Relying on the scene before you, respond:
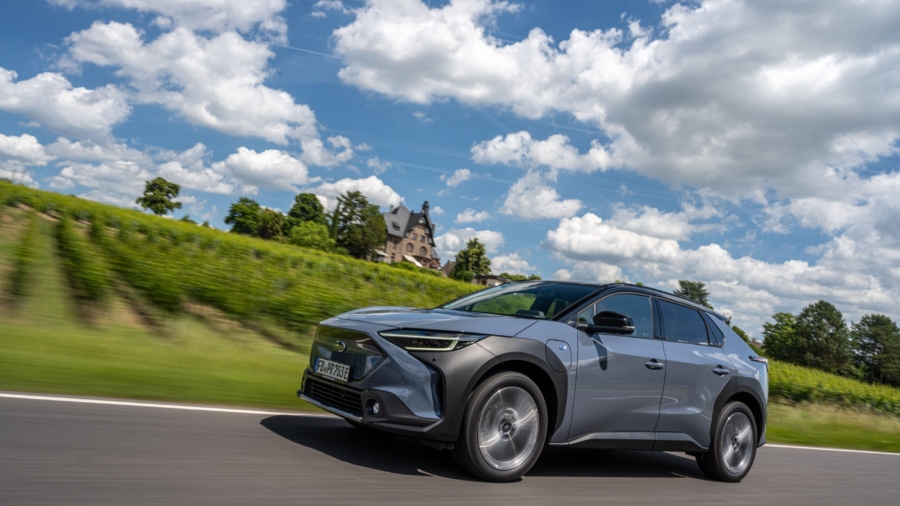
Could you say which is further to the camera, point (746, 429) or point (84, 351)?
point (84, 351)

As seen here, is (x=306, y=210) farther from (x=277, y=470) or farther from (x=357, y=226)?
(x=277, y=470)

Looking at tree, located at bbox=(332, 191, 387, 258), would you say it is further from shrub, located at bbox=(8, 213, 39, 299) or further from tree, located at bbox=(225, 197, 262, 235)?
shrub, located at bbox=(8, 213, 39, 299)

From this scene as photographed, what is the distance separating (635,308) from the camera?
5.98m

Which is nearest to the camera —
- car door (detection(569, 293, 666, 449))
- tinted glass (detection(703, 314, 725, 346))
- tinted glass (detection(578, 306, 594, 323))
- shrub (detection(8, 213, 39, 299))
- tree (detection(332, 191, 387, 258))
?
car door (detection(569, 293, 666, 449))

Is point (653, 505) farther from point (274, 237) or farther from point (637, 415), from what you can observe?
point (274, 237)

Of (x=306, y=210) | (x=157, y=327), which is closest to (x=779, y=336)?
(x=306, y=210)

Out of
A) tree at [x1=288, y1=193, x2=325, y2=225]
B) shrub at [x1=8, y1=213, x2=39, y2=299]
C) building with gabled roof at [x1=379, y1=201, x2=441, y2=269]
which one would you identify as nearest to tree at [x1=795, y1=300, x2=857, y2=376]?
building with gabled roof at [x1=379, y1=201, x2=441, y2=269]

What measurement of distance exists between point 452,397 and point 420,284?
126 ft

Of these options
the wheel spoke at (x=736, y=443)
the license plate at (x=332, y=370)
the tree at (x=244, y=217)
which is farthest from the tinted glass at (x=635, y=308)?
the tree at (x=244, y=217)

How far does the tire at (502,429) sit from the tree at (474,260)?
372ft

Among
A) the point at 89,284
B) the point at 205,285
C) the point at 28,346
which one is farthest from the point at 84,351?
the point at 205,285

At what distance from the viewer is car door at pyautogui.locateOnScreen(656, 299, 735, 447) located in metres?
5.86

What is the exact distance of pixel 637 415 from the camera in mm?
5566

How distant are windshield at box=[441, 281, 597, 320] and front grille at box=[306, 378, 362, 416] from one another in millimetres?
1323
